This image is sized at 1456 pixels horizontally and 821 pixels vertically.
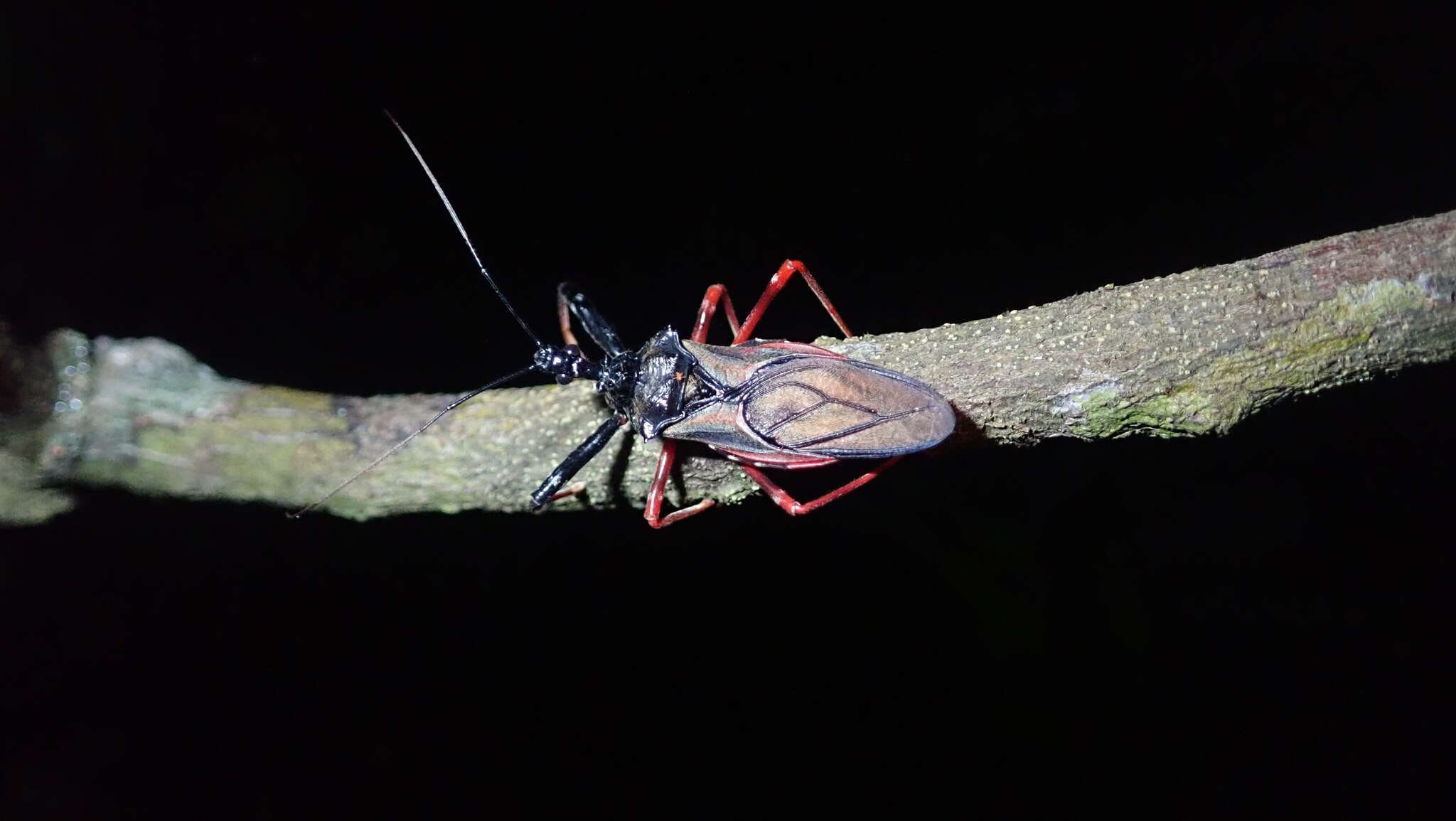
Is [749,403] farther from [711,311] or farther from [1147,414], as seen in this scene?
[1147,414]

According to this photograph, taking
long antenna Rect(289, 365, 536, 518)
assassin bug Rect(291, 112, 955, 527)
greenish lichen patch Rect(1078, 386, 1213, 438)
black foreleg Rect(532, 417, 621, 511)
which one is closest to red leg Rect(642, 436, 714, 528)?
assassin bug Rect(291, 112, 955, 527)

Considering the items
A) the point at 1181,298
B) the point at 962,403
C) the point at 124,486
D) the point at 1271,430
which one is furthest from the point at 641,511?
the point at 1271,430

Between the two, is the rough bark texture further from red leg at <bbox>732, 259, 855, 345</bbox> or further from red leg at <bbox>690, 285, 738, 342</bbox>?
red leg at <bbox>690, 285, 738, 342</bbox>

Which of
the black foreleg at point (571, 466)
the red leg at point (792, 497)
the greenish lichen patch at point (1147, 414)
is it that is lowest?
the greenish lichen patch at point (1147, 414)

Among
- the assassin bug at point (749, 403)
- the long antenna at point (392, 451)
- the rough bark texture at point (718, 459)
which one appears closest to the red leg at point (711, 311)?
the assassin bug at point (749, 403)

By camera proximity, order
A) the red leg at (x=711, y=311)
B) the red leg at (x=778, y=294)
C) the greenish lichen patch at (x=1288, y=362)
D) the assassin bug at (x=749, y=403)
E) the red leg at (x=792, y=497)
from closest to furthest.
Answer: the greenish lichen patch at (x=1288, y=362) → the assassin bug at (x=749, y=403) → the red leg at (x=792, y=497) → the red leg at (x=778, y=294) → the red leg at (x=711, y=311)

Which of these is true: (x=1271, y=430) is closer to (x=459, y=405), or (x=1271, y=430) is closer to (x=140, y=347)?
(x=459, y=405)

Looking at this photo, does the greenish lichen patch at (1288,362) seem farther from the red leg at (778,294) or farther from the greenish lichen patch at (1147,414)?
the red leg at (778,294)

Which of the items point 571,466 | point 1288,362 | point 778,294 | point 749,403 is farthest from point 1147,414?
point 571,466
